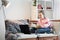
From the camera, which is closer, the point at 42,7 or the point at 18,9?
the point at 18,9

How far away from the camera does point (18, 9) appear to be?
4191 mm

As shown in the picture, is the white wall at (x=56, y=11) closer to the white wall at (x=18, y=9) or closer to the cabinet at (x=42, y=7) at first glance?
the cabinet at (x=42, y=7)

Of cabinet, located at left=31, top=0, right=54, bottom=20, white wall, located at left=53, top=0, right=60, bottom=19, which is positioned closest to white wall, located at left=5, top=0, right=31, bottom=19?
cabinet, located at left=31, top=0, right=54, bottom=20

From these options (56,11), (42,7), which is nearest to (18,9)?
(42,7)

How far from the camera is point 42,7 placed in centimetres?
440

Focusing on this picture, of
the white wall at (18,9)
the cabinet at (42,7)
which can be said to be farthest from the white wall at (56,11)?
the white wall at (18,9)

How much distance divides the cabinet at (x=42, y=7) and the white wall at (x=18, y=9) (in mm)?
146

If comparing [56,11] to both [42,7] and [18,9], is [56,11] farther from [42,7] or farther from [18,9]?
[18,9]

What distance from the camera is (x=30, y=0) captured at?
427 cm

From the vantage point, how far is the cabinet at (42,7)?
4.29 m

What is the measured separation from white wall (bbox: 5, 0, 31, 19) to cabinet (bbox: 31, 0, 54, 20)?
0.15 m

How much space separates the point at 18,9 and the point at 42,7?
2.39 ft

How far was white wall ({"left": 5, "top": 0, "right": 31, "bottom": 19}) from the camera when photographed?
410cm

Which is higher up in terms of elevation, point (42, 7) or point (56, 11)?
point (42, 7)
